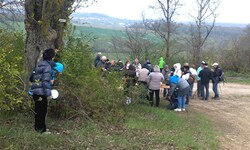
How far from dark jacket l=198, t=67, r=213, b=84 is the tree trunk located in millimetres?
9094

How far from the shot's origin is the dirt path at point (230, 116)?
10.9 metres

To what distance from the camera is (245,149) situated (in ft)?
34.0

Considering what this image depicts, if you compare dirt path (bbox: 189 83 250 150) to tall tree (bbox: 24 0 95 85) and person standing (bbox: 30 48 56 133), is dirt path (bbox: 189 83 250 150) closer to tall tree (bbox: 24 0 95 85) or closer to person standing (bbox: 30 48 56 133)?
person standing (bbox: 30 48 56 133)

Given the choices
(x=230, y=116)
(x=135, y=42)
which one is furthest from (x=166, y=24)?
(x=230, y=116)

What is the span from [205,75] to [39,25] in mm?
9770

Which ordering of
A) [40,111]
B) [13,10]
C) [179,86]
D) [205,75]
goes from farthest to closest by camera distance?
[205,75], [179,86], [13,10], [40,111]

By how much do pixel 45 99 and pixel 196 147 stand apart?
3.87m

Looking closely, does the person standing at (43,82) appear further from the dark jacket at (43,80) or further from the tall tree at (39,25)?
the tall tree at (39,25)

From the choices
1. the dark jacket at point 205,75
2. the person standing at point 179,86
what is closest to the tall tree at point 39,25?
the person standing at point 179,86

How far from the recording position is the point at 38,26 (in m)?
9.81

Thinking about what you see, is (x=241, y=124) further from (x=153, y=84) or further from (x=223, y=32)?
(x=223, y=32)

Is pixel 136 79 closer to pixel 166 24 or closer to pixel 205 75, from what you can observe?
pixel 205 75

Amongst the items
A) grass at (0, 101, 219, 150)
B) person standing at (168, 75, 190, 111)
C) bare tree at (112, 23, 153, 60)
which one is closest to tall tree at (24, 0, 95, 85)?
grass at (0, 101, 219, 150)

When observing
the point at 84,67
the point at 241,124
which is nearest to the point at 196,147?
the point at 84,67
